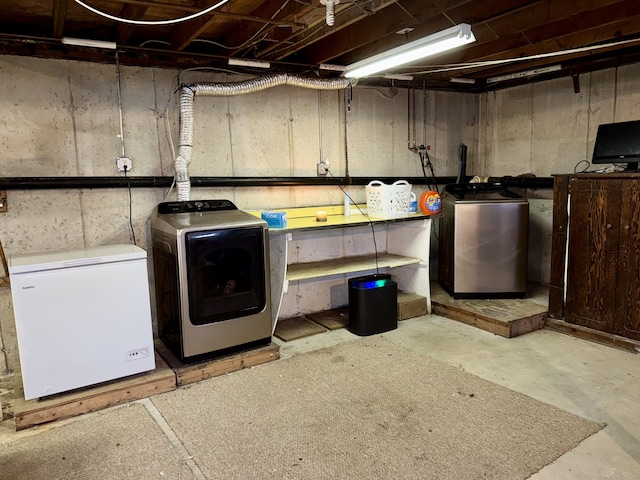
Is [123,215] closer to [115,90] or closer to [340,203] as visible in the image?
[115,90]

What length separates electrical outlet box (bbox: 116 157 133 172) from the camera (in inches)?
134

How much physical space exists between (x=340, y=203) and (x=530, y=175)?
2053 millimetres

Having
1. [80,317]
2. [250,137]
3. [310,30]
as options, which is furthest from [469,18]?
[80,317]

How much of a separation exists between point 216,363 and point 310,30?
2330mm

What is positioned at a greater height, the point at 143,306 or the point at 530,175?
the point at 530,175

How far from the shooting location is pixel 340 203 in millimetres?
4488

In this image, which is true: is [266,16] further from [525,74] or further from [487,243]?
[525,74]

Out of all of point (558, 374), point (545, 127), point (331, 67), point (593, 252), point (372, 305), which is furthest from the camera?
point (545, 127)

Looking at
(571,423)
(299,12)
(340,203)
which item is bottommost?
(571,423)

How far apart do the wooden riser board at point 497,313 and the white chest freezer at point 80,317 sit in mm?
2606

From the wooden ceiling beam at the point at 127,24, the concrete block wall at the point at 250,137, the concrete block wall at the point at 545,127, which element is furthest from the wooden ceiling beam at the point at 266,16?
the concrete block wall at the point at 545,127

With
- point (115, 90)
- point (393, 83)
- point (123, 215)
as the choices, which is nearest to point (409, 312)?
point (393, 83)

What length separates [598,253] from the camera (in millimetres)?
3527

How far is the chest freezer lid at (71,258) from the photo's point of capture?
8.28ft
